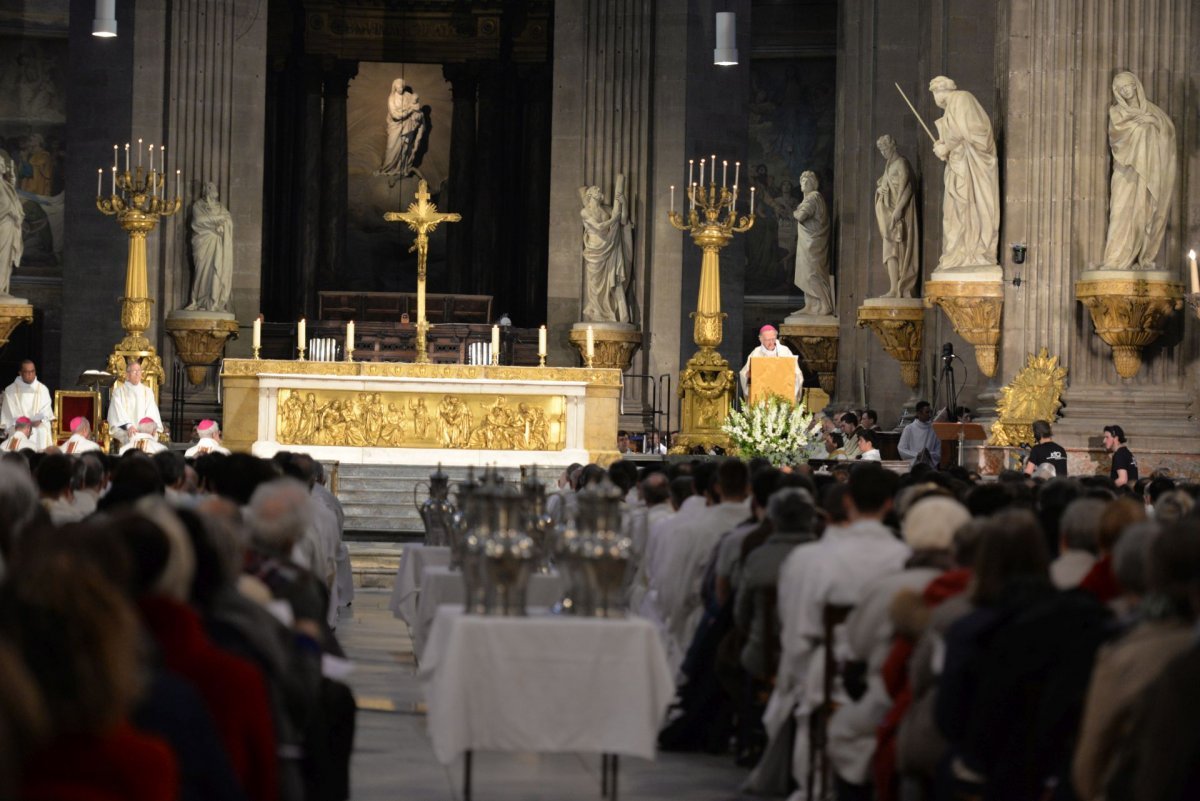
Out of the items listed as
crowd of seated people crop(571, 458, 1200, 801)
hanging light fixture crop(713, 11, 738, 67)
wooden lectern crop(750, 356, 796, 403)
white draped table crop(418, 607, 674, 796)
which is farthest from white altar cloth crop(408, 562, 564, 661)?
hanging light fixture crop(713, 11, 738, 67)

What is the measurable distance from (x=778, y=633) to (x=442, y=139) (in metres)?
27.6

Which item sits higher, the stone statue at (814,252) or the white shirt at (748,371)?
the stone statue at (814,252)

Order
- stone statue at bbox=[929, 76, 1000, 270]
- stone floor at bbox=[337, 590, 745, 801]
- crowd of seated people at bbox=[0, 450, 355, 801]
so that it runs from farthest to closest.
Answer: stone statue at bbox=[929, 76, 1000, 270], stone floor at bbox=[337, 590, 745, 801], crowd of seated people at bbox=[0, 450, 355, 801]

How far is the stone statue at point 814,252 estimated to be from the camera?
2789 cm

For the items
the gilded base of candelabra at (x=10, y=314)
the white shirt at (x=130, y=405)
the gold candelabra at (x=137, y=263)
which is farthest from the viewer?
the gilded base of candelabra at (x=10, y=314)

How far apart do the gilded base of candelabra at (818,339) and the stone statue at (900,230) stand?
167 inches

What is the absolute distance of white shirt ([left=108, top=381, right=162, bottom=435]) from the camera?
69.3 feet

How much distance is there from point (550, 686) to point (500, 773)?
1.56 meters

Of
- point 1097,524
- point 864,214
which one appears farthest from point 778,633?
point 864,214

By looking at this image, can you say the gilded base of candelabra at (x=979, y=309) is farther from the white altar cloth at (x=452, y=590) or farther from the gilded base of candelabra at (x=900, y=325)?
the white altar cloth at (x=452, y=590)

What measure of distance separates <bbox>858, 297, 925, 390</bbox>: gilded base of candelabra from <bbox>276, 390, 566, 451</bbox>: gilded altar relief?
3.76 m

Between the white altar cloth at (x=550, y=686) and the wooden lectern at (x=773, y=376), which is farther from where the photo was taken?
the wooden lectern at (x=773, y=376)

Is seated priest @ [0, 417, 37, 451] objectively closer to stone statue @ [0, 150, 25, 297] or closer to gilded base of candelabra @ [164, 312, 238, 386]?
stone statue @ [0, 150, 25, 297]

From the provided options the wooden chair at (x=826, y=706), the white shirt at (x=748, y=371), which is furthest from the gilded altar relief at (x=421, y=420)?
the wooden chair at (x=826, y=706)
